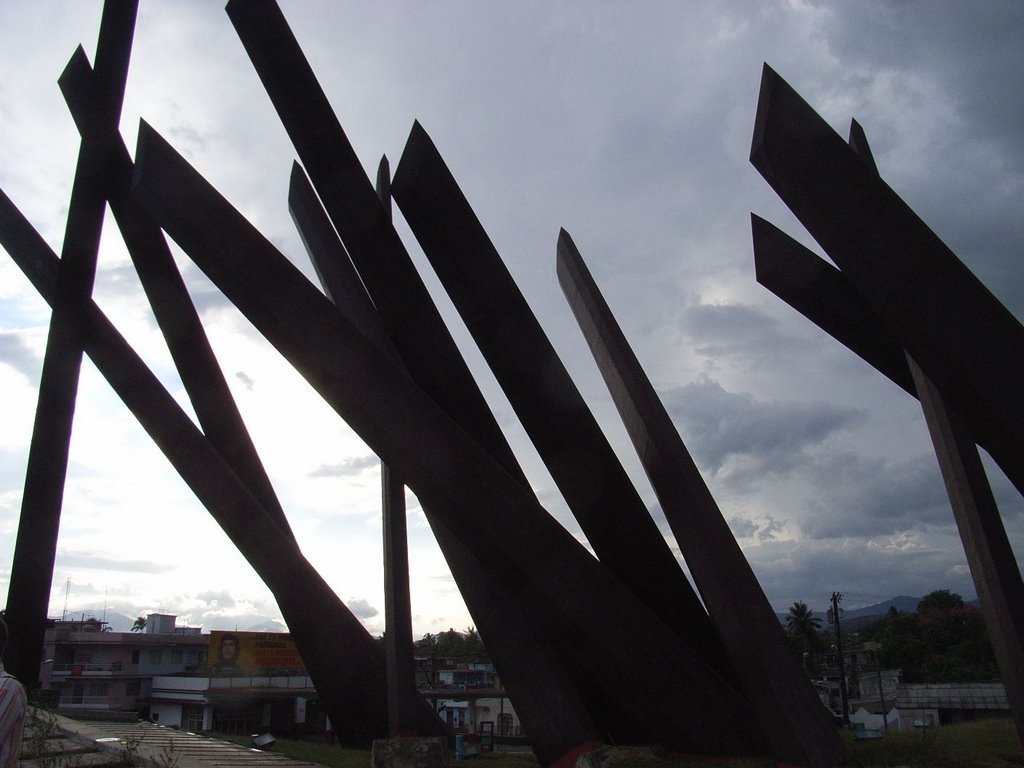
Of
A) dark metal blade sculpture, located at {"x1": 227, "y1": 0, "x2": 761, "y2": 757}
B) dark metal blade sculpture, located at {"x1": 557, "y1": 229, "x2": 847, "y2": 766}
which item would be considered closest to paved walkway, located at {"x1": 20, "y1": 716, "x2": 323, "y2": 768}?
dark metal blade sculpture, located at {"x1": 227, "y1": 0, "x2": 761, "y2": 757}

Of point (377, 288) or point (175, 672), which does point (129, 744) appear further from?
point (175, 672)

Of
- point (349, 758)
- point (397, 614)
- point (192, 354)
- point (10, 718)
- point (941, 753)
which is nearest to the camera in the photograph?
point (10, 718)

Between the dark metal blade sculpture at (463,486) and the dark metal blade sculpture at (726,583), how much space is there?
1.34ft

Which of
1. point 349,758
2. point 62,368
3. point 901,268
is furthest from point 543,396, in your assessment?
point 62,368

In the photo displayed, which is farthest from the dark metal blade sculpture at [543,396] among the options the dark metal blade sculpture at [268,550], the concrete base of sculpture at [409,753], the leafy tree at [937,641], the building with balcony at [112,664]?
the leafy tree at [937,641]

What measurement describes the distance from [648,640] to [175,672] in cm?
4006

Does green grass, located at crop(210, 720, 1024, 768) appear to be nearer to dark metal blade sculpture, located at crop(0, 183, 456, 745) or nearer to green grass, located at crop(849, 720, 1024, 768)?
green grass, located at crop(849, 720, 1024, 768)

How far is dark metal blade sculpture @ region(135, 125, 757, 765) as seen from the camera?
5078 mm

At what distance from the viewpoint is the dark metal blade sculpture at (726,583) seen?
16.0ft

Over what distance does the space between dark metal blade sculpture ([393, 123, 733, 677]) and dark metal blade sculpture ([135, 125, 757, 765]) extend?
1.26 metres

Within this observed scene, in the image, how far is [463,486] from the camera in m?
5.08

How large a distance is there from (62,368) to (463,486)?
4912mm

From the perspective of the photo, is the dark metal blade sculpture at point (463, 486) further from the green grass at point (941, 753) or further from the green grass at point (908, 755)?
the green grass at point (941, 753)

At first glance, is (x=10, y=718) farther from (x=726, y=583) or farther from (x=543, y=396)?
(x=543, y=396)
